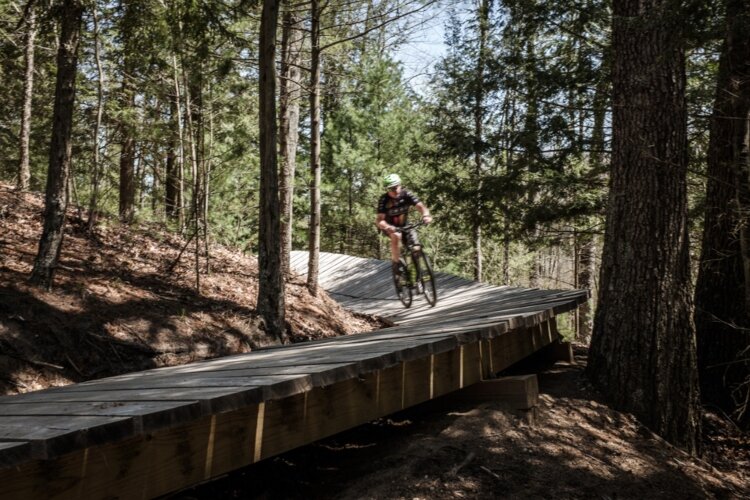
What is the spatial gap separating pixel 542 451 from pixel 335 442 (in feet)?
5.49

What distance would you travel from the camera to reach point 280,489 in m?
3.70

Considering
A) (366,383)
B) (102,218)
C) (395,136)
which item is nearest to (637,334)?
(366,383)

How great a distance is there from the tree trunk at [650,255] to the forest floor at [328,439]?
351 millimetres

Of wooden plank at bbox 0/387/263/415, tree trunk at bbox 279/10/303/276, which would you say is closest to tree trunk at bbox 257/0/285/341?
tree trunk at bbox 279/10/303/276

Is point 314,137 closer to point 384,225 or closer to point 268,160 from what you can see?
point 384,225

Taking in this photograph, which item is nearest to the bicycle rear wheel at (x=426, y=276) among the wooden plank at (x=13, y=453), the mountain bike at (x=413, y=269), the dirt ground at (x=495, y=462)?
the mountain bike at (x=413, y=269)

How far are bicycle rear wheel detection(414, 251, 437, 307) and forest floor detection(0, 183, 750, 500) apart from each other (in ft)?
5.22

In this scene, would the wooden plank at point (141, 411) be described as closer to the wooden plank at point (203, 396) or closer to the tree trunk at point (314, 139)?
the wooden plank at point (203, 396)

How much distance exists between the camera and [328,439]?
493 cm

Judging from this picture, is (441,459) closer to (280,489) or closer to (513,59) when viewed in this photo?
(280,489)

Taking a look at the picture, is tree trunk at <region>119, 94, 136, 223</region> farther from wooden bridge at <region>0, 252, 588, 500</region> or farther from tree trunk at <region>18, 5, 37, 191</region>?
wooden bridge at <region>0, 252, 588, 500</region>

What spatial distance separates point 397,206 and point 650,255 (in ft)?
13.7

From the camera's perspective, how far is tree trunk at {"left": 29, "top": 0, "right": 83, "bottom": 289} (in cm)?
699

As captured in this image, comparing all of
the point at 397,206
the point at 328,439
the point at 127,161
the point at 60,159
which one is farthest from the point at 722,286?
the point at 127,161
